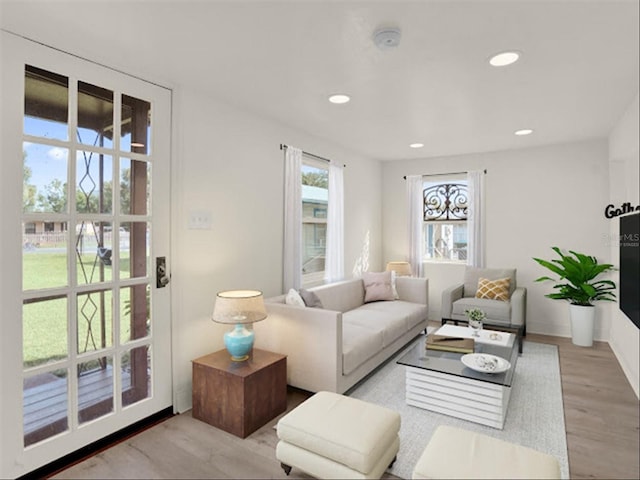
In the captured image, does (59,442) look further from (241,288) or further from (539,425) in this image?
(539,425)

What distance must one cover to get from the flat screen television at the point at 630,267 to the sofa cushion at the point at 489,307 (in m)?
1.37

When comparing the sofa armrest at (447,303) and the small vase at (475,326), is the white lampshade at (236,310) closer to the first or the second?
the small vase at (475,326)

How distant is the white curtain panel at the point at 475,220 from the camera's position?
508cm

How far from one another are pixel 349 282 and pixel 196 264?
201cm

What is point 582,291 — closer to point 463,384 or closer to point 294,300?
point 463,384

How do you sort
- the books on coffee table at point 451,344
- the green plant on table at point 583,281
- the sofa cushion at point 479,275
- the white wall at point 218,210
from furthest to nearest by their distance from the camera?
the sofa cushion at point 479,275
the green plant on table at point 583,281
the books on coffee table at point 451,344
the white wall at point 218,210

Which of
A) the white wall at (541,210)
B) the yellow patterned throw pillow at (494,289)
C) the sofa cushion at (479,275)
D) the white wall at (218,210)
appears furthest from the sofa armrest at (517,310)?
the white wall at (218,210)

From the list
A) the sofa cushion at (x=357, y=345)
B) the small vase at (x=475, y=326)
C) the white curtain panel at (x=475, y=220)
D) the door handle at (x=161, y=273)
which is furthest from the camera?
the white curtain panel at (x=475, y=220)

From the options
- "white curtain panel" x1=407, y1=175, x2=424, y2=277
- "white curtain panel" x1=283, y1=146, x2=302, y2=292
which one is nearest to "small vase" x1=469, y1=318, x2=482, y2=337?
"white curtain panel" x1=283, y1=146, x2=302, y2=292

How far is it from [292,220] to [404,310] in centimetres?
Answer: 163

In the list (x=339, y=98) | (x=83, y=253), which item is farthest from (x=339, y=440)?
(x=339, y=98)

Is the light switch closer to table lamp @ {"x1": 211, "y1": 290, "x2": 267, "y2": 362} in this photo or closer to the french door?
the french door

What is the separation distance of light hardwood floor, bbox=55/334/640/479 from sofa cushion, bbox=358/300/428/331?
1.47 metres

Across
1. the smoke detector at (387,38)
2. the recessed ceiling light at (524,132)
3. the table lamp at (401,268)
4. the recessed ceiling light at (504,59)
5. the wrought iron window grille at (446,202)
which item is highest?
the recessed ceiling light at (524,132)
